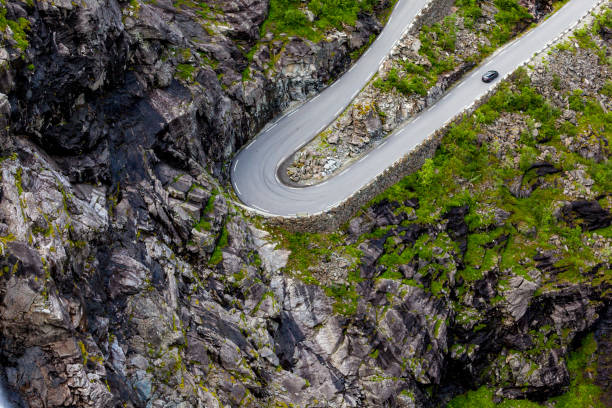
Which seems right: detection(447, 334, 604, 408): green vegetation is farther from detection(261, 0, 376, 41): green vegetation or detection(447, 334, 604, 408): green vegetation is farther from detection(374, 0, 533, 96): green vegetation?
detection(261, 0, 376, 41): green vegetation

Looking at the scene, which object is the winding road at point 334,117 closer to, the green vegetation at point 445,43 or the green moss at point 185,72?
the green vegetation at point 445,43

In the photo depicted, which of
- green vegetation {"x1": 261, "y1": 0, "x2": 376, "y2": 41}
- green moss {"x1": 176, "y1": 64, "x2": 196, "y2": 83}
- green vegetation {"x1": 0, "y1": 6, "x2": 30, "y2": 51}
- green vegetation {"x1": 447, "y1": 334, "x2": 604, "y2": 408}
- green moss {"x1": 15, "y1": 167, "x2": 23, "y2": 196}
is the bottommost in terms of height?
green vegetation {"x1": 447, "y1": 334, "x2": 604, "y2": 408}

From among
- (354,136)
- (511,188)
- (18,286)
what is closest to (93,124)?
(18,286)

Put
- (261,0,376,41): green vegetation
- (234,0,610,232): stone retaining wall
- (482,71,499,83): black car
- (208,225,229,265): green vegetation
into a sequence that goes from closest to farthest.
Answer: (208,225,229,265): green vegetation → (234,0,610,232): stone retaining wall → (261,0,376,41): green vegetation → (482,71,499,83): black car

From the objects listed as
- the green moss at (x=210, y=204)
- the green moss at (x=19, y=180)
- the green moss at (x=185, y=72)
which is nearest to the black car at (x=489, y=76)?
the green moss at (x=185, y=72)

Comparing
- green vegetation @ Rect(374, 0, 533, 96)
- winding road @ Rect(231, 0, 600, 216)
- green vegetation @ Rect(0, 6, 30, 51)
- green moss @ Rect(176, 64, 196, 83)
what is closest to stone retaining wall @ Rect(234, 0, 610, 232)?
winding road @ Rect(231, 0, 600, 216)

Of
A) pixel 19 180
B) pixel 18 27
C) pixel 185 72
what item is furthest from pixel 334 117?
pixel 19 180

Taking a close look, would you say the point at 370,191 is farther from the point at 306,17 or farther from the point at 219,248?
the point at 306,17
